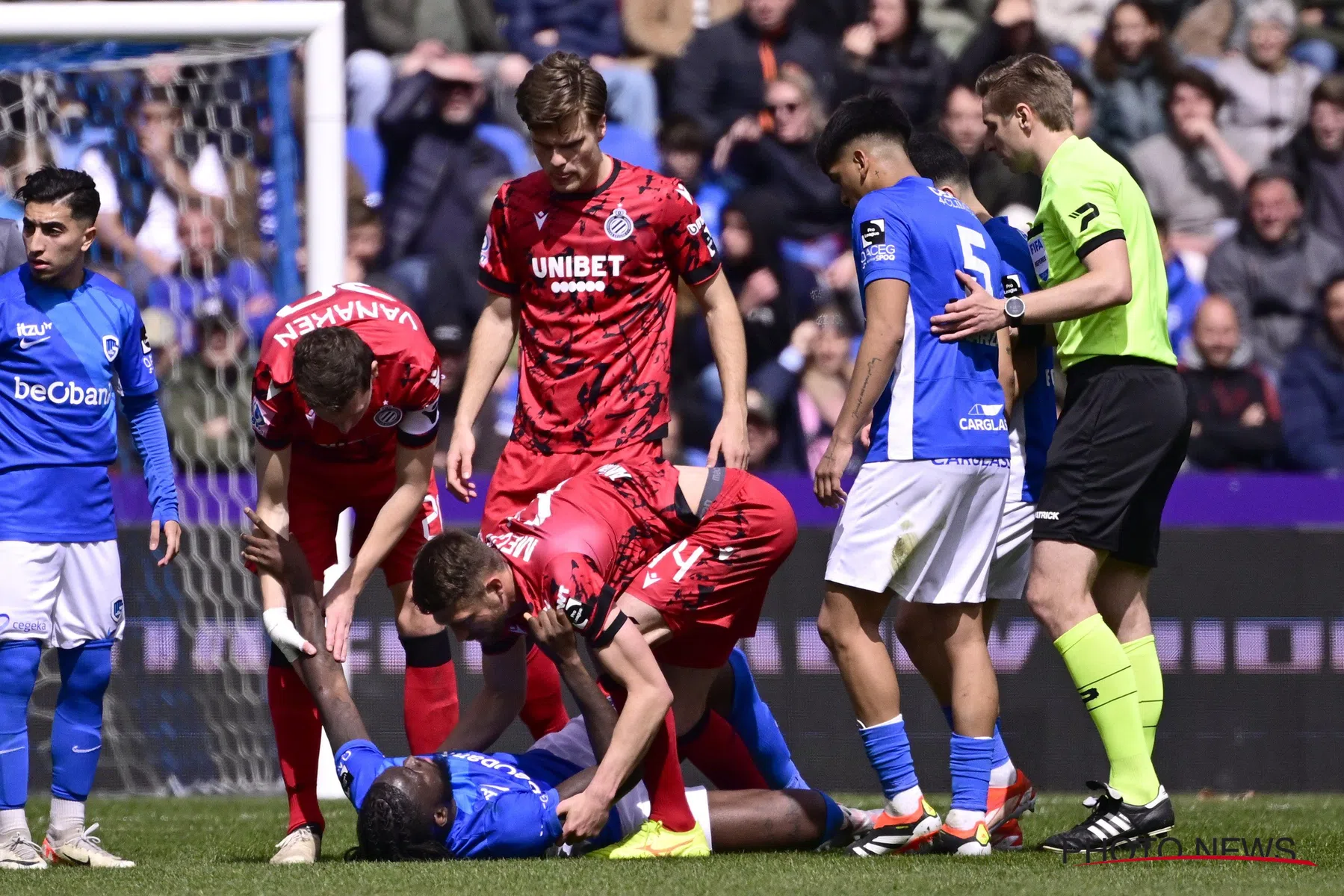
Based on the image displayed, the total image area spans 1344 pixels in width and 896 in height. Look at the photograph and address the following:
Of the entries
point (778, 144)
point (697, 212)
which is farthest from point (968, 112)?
point (697, 212)

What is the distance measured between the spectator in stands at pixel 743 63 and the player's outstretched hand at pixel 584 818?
624cm

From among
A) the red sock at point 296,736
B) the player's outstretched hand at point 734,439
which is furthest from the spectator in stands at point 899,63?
the red sock at point 296,736

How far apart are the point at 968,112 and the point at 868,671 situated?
548 centimetres

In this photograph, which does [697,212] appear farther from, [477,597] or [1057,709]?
[1057,709]

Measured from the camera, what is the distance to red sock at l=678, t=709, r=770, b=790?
554 centimetres

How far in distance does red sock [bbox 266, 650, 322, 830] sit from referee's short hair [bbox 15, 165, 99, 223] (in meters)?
1.51

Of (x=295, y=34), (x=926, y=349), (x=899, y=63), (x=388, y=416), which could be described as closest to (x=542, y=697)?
(x=388, y=416)

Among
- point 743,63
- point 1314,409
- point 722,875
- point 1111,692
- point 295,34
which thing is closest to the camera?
point 722,875

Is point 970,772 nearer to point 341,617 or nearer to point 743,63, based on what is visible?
point 341,617

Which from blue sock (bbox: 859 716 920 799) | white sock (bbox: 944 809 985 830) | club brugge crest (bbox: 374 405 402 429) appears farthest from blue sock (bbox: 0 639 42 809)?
white sock (bbox: 944 809 985 830)

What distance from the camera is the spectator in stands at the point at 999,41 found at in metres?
10.3

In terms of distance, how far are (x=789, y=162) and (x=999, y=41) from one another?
149 centimetres

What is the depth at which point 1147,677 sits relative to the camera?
17.5ft

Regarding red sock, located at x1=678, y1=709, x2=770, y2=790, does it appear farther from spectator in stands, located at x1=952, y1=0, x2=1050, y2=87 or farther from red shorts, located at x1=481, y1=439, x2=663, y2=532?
spectator in stands, located at x1=952, y1=0, x2=1050, y2=87
